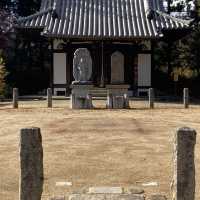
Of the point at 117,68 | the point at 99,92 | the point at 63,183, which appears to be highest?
the point at 117,68

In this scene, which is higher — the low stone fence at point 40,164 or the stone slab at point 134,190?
the low stone fence at point 40,164

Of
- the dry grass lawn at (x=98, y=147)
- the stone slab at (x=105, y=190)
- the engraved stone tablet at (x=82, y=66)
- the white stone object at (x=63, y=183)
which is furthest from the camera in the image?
→ the engraved stone tablet at (x=82, y=66)

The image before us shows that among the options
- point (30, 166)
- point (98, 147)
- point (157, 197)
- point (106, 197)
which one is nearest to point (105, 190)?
point (106, 197)

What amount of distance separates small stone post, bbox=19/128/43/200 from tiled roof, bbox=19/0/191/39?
1908 cm

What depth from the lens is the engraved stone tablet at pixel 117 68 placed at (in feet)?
88.4

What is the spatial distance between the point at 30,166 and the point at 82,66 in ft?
51.3

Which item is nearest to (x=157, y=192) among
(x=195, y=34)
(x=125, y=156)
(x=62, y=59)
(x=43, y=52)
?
(x=125, y=156)

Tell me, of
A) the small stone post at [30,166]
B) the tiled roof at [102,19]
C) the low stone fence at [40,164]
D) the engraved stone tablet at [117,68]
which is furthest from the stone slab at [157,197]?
the engraved stone tablet at [117,68]

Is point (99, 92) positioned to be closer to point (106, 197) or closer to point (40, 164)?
point (106, 197)

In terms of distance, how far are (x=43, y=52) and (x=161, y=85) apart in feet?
34.6

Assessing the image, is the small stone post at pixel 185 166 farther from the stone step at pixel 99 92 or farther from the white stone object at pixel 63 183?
the stone step at pixel 99 92

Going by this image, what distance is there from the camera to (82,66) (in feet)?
69.3

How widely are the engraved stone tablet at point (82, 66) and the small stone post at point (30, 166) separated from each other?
15366 millimetres

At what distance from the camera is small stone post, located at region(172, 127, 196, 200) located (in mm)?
5562
